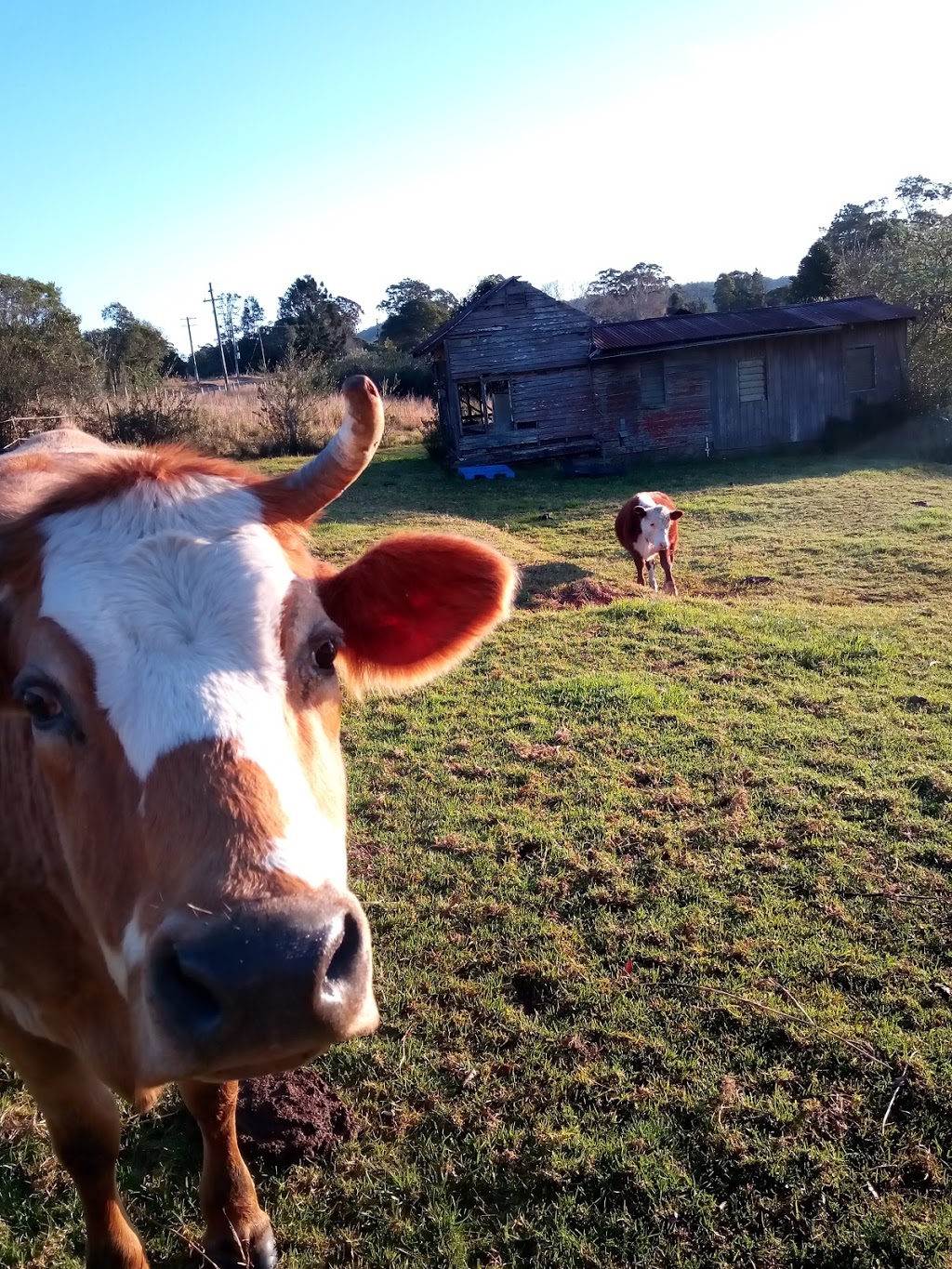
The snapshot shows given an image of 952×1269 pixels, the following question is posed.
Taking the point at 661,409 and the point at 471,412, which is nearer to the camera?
the point at 661,409

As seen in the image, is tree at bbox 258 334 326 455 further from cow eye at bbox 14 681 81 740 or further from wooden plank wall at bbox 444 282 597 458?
cow eye at bbox 14 681 81 740

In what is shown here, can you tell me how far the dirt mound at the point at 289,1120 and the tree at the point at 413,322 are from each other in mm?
50182

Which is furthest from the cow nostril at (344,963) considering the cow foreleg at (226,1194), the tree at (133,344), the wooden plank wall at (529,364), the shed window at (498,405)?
the tree at (133,344)

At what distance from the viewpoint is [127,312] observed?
5109 centimetres

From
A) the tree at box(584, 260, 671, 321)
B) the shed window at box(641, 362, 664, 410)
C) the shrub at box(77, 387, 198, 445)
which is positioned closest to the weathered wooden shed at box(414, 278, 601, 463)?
the shed window at box(641, 362, 664, 410)

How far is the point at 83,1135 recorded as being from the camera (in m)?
2.59

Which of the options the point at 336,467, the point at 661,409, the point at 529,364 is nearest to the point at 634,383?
the point at 661,409

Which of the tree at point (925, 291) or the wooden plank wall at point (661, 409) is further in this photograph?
the tree at point (925, 291)

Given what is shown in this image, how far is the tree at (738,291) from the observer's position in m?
53.8

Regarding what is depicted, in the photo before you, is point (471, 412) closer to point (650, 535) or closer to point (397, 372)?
point (397, 372)

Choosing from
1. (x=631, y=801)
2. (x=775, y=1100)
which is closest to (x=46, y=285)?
(x=631, y=801)

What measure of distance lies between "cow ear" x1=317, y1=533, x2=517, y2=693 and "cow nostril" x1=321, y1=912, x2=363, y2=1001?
1.02 m

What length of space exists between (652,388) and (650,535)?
46.3 feet

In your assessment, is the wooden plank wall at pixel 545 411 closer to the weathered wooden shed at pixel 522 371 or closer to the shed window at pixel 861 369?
the weathered wooden shed at pixel 522 371
